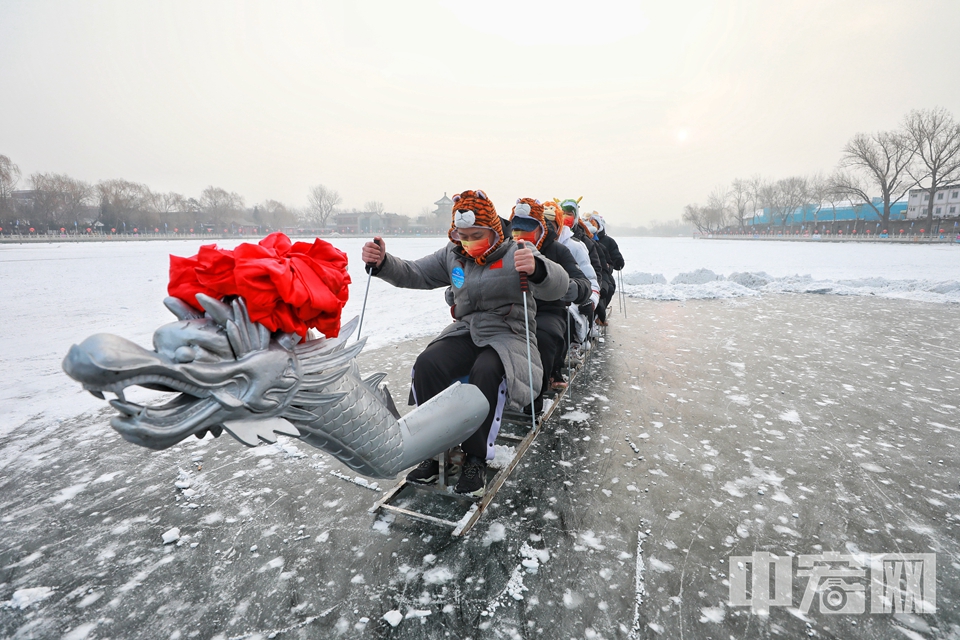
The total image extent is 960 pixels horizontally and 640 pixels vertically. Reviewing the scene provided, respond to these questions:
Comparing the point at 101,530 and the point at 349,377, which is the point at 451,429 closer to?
the point at 349,377

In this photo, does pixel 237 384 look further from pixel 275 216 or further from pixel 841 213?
pixel 841 213

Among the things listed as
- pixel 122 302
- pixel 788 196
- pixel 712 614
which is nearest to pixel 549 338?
pixel 712 614

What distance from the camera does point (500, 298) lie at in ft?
8.73

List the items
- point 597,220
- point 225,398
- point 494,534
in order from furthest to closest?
1. point 597,220
2. point 494,534
3. point 225,398

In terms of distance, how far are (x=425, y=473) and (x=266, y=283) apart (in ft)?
5.37

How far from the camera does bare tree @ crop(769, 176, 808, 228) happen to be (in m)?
57.5

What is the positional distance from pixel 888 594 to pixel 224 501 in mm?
3100

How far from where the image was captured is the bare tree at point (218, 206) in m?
54.7

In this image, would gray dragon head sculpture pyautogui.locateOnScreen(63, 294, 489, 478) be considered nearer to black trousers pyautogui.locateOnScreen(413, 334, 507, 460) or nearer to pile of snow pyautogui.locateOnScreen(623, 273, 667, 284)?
black trousers pyautogui.locateOnScreen(413, 334, 507, 460)

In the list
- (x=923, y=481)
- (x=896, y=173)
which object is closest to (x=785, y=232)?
(x=896, y=173)

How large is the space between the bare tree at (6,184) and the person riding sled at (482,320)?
54665 mm

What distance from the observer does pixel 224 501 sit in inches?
94.1

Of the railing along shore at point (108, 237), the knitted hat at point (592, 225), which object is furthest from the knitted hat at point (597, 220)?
the railing along shore at point (108, 237)

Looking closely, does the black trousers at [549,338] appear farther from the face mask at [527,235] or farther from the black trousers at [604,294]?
the black trousers at [604,294]
